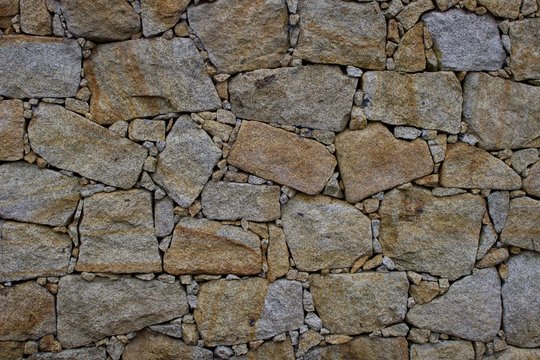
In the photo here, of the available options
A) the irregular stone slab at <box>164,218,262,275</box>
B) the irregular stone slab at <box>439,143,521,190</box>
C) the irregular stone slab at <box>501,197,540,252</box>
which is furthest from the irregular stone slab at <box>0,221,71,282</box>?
the irregular stone slab at <box>501,197,540,252</box>

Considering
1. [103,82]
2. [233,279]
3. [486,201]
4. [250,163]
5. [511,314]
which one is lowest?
[511,314]

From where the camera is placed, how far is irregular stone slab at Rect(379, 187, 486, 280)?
2518 mm

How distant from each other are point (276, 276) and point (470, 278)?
999mm

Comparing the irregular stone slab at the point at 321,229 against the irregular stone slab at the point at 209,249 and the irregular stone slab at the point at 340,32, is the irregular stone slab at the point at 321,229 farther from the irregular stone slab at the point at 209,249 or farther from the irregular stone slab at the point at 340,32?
the irregular stone slab at the point at 340,32

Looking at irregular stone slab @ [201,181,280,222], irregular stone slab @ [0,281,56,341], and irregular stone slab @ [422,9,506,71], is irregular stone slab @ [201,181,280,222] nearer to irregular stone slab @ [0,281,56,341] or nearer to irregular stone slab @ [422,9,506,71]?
irregular stone slab @ [0,281,56,341]

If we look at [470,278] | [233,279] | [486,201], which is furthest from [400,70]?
[233,279]

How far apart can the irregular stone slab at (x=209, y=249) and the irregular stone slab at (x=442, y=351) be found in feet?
3.15

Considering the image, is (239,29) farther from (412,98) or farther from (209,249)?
(209,249)

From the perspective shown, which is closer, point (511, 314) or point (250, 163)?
point (250, 163)

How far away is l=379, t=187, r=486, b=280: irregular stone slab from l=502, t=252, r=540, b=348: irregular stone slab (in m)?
0.25

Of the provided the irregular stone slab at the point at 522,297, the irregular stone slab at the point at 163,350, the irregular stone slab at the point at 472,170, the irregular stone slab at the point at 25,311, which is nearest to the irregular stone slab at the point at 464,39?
the irregular stone slab at the point at 472,170

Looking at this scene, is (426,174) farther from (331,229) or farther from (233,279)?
(233,279)

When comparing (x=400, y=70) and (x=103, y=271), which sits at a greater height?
(x=400, y=70)

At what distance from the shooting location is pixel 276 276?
99.2 inches
